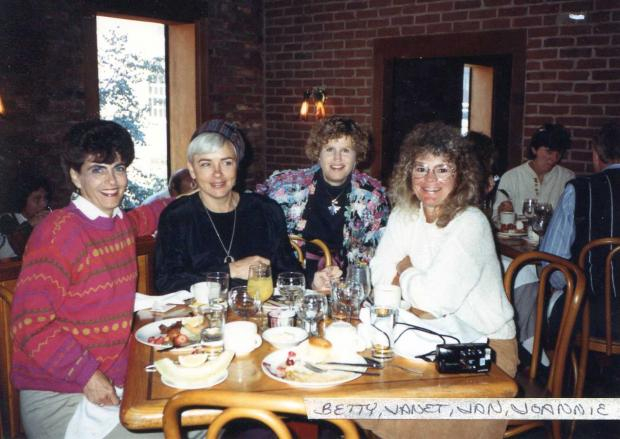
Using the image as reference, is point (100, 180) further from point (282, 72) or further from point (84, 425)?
point (282, 72)

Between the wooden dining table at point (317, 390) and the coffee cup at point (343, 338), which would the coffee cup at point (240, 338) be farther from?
the coffee cup at point (343, 338)

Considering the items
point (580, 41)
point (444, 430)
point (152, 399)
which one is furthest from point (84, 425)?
point (580, 41)

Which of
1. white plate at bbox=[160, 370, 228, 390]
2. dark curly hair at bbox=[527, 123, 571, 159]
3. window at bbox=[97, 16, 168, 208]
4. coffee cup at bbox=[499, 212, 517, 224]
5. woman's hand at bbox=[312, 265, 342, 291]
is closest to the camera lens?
white plate at bbox=[160, 370, 228, 390]

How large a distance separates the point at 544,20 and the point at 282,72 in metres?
2.74

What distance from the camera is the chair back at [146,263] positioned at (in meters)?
2.74

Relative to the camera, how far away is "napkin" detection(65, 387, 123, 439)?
5.37 ft

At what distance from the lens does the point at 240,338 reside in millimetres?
1585

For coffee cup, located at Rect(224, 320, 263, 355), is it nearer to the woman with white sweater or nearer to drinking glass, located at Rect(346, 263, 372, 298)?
drinking glass, located at Rect(346, 263, 372, 298)

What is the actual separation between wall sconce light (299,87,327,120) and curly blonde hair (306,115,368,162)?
2.45 meters

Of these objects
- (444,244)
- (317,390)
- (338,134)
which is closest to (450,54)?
(338,134)

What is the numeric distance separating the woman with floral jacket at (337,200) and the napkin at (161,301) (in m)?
1.20

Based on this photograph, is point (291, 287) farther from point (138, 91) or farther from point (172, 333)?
point (138, 91)

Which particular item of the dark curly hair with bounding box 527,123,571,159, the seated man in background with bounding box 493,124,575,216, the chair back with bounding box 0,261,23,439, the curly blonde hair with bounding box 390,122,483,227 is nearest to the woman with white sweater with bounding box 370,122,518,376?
the curly blonde hair with bounding box 390,122,483,227

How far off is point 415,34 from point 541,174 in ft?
5.91
